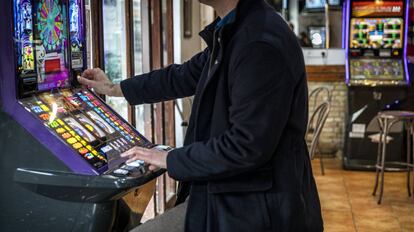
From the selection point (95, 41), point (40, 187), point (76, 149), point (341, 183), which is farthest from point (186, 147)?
point (341, 183)

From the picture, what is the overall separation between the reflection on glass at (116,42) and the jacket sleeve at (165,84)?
120cm

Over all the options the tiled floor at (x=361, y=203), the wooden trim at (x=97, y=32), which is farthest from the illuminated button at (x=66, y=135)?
the tiled floor at (x=361, y=203)

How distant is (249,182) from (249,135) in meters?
0.17

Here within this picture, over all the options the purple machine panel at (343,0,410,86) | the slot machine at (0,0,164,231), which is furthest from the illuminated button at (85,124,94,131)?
the purple machine panel at (343,0,410,86)

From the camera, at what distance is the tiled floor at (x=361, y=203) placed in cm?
475

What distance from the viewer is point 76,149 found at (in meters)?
1.81

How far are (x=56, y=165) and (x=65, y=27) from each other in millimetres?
530

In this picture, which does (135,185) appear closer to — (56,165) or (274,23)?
(56,165)

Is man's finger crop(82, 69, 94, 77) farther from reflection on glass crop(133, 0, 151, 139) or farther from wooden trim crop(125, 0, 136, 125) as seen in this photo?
reflection on glass crop(133, 0, 151, 139)

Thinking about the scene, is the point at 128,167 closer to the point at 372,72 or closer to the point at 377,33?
the point at 372,72

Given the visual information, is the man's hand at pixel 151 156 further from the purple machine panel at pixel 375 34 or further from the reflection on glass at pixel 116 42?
the purple machine panel at pixel 375 34

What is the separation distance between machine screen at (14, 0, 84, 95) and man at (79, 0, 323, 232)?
0.40 meters

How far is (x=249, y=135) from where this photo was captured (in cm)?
166

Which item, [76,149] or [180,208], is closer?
[76,149]
